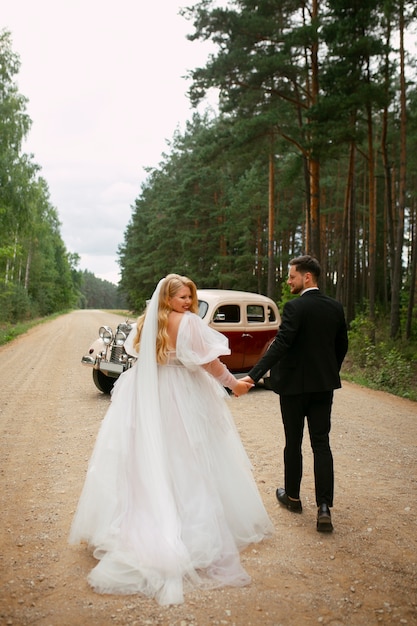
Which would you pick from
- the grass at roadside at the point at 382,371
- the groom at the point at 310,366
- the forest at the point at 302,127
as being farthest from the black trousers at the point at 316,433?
the forest at the point at 302,127

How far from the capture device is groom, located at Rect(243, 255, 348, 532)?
12.4ft

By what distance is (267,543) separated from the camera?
3.55 metres

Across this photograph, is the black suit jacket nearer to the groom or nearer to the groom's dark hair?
the groom

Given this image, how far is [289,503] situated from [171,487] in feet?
4.66

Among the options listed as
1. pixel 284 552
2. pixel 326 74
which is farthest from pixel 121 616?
pixel 326 74

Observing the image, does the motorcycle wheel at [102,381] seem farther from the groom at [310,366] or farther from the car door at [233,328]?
the groom at [310,366]

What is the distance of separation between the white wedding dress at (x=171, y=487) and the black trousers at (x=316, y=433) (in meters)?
0.55

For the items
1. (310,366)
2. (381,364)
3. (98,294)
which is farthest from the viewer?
(98,294)

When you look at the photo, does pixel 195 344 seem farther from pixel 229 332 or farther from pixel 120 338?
pixel 229 332

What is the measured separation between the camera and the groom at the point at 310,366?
379 centimetres

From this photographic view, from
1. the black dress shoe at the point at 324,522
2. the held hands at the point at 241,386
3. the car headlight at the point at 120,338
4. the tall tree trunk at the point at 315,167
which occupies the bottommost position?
the black dress shoe at the point at 324,522

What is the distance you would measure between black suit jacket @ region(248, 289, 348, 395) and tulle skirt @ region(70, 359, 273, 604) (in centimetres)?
55

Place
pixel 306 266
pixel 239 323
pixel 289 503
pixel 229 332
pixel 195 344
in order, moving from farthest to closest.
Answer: pixel 239 323, pixel 229 332, pixel 289 503, pixel 306 266, pixel 195 344

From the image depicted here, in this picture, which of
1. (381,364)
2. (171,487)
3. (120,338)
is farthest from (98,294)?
(171,487)
